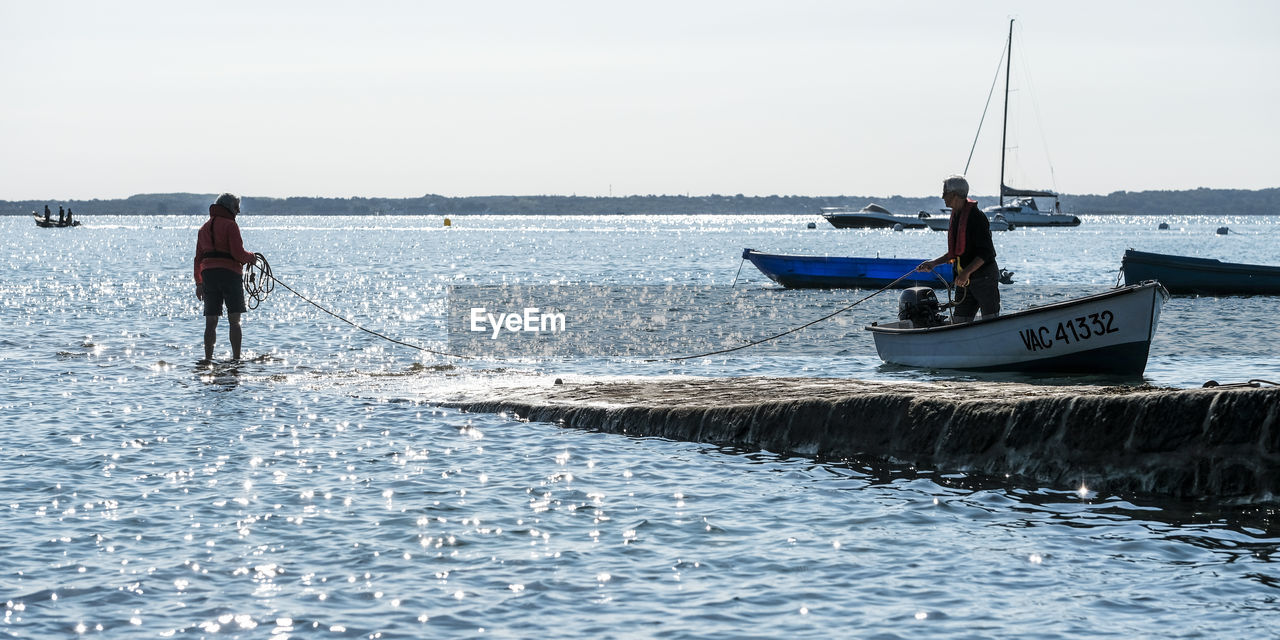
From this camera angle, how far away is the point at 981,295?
53.5ft

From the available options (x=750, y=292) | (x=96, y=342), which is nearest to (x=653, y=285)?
(x=750, y=292)

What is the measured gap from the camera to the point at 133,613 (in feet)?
22.5

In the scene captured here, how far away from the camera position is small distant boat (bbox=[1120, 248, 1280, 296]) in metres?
37.7

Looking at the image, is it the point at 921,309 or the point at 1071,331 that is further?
the point at 921,309

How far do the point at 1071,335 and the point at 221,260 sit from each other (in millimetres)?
11737

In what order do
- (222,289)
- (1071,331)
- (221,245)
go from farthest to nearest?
(222,289) → (221,245) → (1071,331)

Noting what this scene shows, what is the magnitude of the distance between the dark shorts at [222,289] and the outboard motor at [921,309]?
962cm

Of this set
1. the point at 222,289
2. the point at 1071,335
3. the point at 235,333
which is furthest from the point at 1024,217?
the point at 222,289

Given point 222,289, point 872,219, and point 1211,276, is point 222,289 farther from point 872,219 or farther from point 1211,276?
point 872,219

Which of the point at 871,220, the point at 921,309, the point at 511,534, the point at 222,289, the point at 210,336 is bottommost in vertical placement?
the point at 511,534

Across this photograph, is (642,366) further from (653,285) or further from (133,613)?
(653,285)

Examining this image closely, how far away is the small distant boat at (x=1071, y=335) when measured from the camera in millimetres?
16719

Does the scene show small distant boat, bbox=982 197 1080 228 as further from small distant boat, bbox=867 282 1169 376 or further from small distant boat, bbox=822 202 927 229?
small distant boat, bbox=867 282 1169 376

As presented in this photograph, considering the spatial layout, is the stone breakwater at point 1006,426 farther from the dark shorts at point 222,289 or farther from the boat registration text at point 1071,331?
the dark shorts at point 222,289
